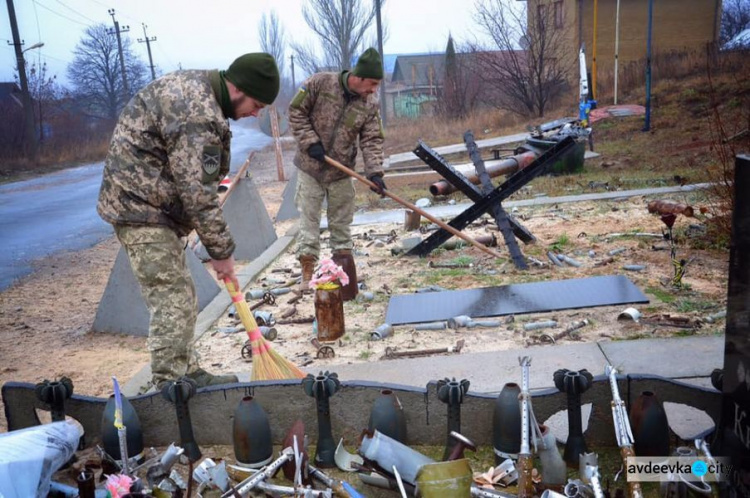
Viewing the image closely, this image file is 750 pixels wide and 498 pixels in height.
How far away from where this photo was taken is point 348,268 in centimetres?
625

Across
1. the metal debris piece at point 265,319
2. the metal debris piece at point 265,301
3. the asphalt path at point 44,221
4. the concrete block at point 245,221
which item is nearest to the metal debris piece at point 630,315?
the metal debris piece at point 265,319

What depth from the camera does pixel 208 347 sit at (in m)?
5.43

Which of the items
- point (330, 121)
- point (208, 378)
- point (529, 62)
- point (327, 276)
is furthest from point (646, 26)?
point (208, 378)

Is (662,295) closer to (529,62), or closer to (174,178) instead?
(174,178)

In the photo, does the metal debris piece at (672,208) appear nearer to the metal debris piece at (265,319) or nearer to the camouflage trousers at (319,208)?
the camouflage trousers at (319,208)

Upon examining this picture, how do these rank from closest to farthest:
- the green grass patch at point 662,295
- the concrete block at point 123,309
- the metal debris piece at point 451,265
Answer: the green grass patch at point 662,295, the concrete block at point 123,309, the metal debris piece at point 451,265

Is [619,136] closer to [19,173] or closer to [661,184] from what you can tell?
[661,184]

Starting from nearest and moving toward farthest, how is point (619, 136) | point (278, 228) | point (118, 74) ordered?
point (278, 228), point (619, 136), point (118, 74)

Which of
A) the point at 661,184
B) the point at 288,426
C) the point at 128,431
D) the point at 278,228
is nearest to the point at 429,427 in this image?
the point at 288,426

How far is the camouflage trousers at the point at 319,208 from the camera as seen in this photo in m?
6.69

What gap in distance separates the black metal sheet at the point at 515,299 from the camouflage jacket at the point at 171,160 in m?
2.22

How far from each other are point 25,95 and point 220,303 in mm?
27165

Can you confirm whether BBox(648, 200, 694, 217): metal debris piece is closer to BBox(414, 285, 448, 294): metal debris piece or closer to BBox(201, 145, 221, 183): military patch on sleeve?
BBox(414, 285, 448, 294): metal debris piece

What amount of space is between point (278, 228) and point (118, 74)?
45.7 metres
